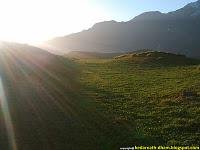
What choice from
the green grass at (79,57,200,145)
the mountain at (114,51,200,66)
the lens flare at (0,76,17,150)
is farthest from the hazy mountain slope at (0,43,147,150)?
the mountain at (114,51,200,66)

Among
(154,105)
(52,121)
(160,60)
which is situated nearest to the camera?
(52,121)

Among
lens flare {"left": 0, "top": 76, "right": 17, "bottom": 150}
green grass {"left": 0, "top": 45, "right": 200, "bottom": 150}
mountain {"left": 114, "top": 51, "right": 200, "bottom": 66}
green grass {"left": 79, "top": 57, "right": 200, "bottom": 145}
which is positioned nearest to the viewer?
lens flare {"left": 0, "top": 76, "right": 17, "bottom": 150}

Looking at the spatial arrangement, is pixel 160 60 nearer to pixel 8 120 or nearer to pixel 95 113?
pixel 95 113

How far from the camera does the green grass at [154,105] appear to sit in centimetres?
2773

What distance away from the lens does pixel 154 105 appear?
36781 mm

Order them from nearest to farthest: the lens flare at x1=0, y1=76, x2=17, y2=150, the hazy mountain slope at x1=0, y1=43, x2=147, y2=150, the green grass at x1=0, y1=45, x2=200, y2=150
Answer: the lens flare at x1=0, y1=76, x2=17, y2=150 < the hazy mountain slope at x1=0, y1=43, x2=147, y2=150 < the green grass at x1=0, y1=45, x2=200, y2=150

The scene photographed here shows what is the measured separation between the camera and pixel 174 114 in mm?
32781

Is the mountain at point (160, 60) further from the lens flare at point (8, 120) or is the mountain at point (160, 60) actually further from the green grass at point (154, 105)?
the lens flare at point (8, 120)

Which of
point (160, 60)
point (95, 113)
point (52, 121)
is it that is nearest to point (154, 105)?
point (95, 113)

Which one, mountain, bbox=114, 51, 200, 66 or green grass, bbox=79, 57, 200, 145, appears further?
mountain, bbox=114, 51, 200, 66

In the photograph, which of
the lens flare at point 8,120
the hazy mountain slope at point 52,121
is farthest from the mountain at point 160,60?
the lens flare at point 8,120

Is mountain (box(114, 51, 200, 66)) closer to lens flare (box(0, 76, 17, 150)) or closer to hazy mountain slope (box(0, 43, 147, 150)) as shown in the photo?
hazy mountain slope (box(0, 43, 147, 150))

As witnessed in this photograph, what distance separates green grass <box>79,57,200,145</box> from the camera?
27734mm

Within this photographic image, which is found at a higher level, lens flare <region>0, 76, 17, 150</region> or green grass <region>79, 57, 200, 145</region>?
lens flare <region>0, 76, 17, 150</region>
